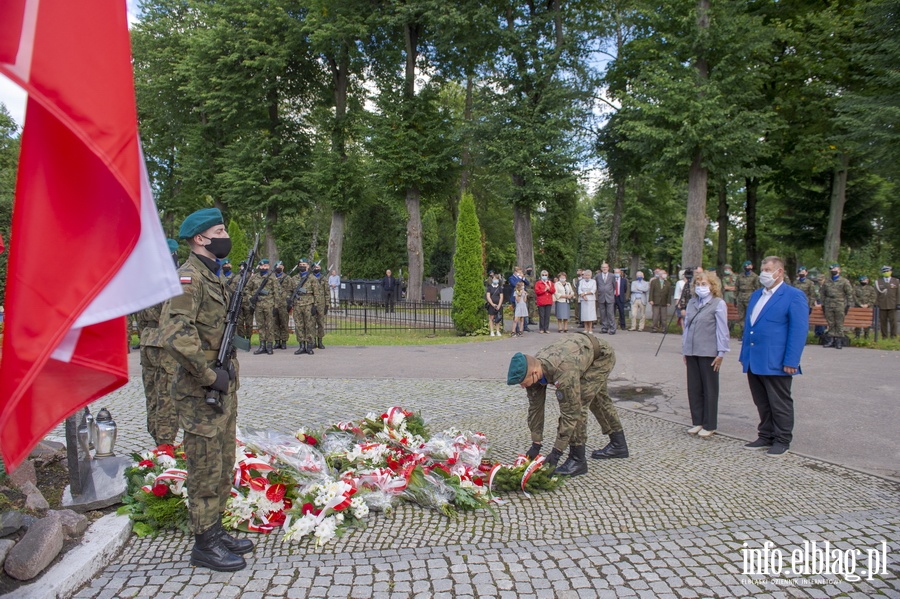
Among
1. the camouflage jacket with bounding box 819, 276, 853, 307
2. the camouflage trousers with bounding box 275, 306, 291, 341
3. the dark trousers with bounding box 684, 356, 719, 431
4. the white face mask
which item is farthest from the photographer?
the camouflage trousers with bounding box 275, 306, 291, 341

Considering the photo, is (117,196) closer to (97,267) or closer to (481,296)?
(97,267)

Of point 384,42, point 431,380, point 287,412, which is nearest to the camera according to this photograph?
point 287,412

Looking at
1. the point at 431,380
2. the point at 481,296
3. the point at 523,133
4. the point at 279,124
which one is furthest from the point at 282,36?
the point at 431,380

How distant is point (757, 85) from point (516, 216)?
9.05 meters

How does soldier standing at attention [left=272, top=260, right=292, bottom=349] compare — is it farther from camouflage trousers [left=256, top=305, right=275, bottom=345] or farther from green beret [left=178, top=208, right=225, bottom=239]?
green beret [left=178, top=208, right=225, bottom=239]

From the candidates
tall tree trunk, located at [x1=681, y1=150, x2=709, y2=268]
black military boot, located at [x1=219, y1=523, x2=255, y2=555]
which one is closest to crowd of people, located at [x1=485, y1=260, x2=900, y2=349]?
tall tree trunk, located at [x1=681, y1=150, x2=709, y2=268]

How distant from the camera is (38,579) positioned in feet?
11.6

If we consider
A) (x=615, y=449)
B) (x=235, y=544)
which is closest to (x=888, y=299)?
(x=615, y=449)

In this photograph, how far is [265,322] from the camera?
14180 mm

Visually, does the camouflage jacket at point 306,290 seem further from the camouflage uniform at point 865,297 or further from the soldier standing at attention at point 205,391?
the camouflage uniform at point 865,297

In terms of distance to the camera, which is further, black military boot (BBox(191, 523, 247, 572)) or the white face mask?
the white face mask

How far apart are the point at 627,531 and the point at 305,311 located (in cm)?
1089

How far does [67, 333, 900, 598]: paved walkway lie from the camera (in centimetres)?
372

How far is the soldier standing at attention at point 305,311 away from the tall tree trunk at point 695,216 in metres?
11.7
